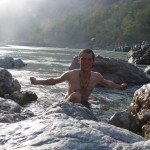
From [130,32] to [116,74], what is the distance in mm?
138002

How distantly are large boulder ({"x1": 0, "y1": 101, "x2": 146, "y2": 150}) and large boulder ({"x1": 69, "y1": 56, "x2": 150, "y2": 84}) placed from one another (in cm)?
2024

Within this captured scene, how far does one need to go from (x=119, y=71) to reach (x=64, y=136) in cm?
2113

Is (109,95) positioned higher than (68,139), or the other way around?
(68,139)

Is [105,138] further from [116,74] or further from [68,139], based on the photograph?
[116,74]

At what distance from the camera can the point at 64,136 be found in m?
4.87

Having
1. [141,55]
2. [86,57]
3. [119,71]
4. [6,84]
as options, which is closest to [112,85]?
[86,57]

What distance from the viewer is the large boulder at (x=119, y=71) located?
84.0ft

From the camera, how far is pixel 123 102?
17984 mm

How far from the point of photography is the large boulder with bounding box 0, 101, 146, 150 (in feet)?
15.2

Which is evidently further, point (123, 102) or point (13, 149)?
point (123, 102)

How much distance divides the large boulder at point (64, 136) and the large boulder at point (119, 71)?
66.4ft

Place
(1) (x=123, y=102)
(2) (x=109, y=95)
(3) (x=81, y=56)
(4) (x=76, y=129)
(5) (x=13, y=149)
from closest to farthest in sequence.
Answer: (5) (x=13, y=149) → (4) (x=76, y=129) → (3) (x=81, y=56) → (1) (x=123, y=102) → (2) (x=109, y=95)

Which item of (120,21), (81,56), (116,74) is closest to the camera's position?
(81,56)

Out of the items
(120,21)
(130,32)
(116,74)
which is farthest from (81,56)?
(120,21)
